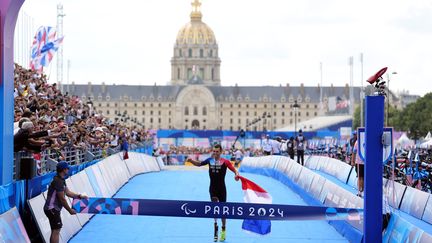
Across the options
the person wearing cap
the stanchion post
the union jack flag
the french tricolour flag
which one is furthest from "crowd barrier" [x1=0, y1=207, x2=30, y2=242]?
the union jack flag

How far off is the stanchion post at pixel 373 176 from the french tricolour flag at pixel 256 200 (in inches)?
73.5

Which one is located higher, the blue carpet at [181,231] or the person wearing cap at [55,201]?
the person wearing cap at [55,201]

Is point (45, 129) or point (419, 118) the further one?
point (419, 118)

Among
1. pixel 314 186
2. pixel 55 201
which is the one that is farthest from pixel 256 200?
pixel 314 186

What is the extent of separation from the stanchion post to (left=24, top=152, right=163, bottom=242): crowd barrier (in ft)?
15.2

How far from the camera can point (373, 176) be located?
432 inches

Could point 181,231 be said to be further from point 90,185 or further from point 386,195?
point 386,195

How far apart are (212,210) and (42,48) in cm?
2680

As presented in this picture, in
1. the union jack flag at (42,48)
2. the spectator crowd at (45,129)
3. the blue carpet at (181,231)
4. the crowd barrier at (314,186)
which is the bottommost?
the blue carpet at (181,231)

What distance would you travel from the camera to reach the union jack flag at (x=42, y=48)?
36.5 metres

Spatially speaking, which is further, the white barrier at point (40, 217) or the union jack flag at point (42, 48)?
the union jack flag at point (42, 48)

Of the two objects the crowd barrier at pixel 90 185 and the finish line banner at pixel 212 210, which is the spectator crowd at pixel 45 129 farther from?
the finish line banner at pixel 212 210

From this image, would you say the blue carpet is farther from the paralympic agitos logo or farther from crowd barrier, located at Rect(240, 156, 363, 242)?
the paralympic agitos logo

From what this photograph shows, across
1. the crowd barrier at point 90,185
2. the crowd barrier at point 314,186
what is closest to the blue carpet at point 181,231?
the crowd barrier at point 90,185
